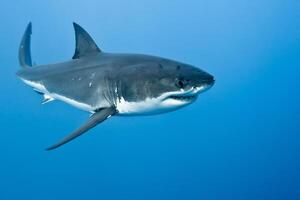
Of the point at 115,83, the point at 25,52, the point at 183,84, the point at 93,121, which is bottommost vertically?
the point at 93,121

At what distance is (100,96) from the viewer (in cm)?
443

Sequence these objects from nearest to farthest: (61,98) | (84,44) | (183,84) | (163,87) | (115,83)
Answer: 1. (183,84)
2. (163,87)
3. (115,83)
4. (84,44)
5. (61,98)

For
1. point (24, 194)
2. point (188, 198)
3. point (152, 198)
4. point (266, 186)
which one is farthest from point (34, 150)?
point (266, 186)

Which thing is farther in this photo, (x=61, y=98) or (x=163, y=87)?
(x=61, y=98)

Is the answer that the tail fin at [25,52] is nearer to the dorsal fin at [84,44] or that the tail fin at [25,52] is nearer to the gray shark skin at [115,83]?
the gray shark skin at [115,83]

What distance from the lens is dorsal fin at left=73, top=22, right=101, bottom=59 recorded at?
520cm

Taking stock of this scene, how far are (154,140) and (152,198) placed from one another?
630 cm

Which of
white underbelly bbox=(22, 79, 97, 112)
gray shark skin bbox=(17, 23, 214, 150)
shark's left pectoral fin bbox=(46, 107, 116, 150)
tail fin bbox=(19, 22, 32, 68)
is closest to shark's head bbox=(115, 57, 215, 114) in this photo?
gray shark skin bbox=(17, 23, 214, 150)

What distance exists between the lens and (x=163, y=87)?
139 inches

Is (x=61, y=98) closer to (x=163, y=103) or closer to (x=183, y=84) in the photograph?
(x=163, y=103)

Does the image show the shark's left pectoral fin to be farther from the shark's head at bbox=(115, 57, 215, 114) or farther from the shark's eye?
the shark's eye

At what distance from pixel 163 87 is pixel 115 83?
34.2 inches

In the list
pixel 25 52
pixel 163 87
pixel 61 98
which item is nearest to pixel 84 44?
pixel 61 98

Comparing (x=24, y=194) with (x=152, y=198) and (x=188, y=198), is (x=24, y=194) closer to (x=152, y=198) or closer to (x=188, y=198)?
(x=152, y=198)
